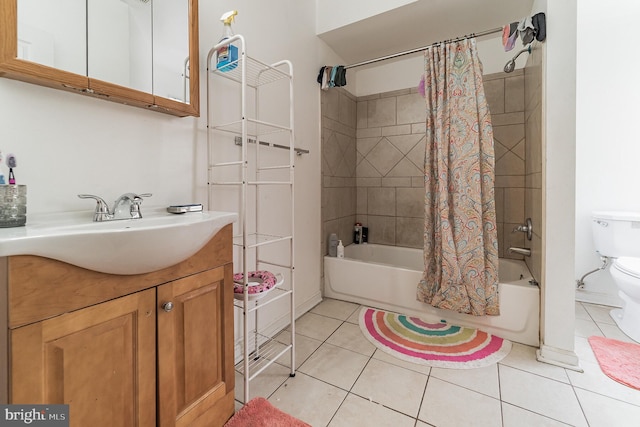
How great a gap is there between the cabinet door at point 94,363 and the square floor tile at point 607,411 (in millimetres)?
1730

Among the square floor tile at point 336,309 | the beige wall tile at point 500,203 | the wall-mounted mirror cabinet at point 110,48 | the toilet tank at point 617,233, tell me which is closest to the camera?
the wall-mounted mirror cabinet at point 110,48

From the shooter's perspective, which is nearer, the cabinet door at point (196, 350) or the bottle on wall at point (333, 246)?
the cabinet door at point (196, 350)

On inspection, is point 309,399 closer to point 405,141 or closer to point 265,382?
point 265,382

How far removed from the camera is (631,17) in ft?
6.88

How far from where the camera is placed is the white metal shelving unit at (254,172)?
1.33 m

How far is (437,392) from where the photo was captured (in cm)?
132

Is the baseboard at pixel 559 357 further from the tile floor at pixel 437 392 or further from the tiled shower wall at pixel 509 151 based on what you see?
the tiled shower wall at pixel 509 151

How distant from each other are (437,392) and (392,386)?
0.21 metres

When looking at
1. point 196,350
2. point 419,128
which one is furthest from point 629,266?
point 196,350

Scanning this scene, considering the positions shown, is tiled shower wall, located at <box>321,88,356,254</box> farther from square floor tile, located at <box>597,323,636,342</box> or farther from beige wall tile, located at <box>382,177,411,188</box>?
square floor tile, located at <box>597,323,636,342</box>

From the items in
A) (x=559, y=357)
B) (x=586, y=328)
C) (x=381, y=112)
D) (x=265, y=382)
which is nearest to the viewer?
(x=265, y=382)

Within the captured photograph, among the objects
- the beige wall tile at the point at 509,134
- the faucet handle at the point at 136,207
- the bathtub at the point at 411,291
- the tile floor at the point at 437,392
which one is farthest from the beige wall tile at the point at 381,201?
the faucet handle at the point at 136,207

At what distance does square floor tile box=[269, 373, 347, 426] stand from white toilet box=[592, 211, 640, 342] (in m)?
1.88

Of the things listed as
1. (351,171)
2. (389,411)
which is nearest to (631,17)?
(351,171)
